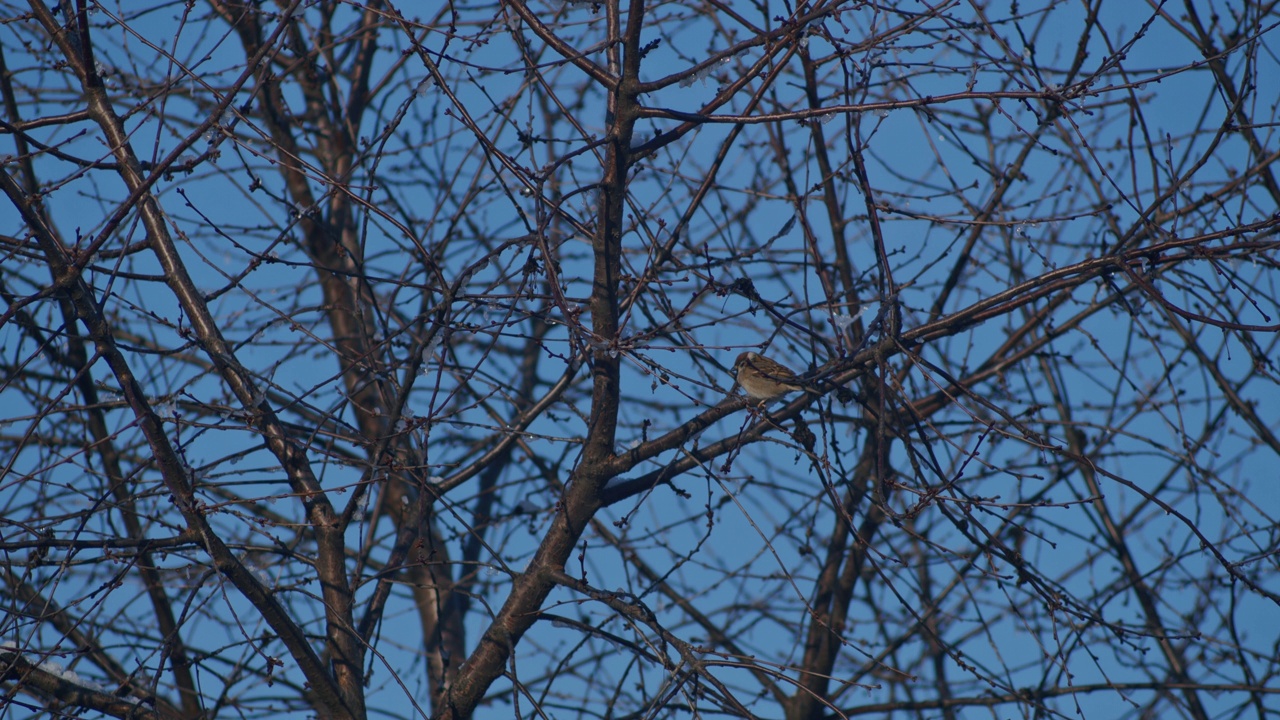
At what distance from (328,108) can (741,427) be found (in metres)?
4.33

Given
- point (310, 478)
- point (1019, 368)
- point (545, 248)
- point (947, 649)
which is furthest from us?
point (1019, 368)

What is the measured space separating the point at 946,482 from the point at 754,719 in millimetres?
988

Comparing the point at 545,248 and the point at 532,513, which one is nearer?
the point at 545,248

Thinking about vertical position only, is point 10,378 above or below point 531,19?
below

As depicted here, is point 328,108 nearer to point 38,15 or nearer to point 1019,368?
point 38,15

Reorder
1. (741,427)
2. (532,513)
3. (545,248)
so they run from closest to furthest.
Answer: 1. (545,248)
2. (741,427)
3. (532,513)

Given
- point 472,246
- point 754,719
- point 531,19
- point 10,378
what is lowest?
point 754,719

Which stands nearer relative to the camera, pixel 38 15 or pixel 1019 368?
pixel 38 15

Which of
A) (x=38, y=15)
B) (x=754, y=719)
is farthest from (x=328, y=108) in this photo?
(x=754, y=719)

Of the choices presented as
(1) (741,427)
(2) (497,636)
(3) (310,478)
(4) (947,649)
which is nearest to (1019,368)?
(4) (947,649)

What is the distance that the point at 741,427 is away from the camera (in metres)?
3.02

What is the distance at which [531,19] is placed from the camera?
307 centimetres

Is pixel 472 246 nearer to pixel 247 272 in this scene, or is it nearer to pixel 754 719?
pixel 247 272

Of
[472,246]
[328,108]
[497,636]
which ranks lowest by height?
[497,636]
